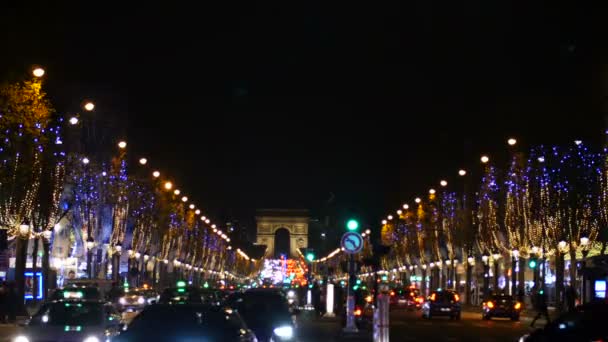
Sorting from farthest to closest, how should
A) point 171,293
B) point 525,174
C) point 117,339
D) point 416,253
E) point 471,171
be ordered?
point 416,253
point 471,171
point 525,174
point 171,293
point 117,339

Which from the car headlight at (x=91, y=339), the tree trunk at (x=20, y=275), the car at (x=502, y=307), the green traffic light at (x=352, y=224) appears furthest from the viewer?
the car at (x=502, y=307)

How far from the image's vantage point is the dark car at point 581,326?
60.5 ft

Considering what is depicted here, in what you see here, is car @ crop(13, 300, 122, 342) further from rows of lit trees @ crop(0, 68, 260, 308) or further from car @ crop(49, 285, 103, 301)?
rows of lit trees @ crop(0, 68, 260, 308)

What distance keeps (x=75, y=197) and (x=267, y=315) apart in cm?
3747

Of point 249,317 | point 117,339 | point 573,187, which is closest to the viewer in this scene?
point 117,339

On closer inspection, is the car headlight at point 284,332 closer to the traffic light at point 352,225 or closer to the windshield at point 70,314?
the windshield at point 70,314

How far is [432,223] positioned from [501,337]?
6543cm

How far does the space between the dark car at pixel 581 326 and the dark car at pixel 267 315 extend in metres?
7.77

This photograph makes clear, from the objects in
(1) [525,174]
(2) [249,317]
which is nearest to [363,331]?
(2) [249,317]

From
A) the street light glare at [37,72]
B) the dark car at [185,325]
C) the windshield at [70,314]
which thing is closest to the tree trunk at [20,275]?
the street light glare at [37,72]

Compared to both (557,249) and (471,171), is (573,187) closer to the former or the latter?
(557,249)

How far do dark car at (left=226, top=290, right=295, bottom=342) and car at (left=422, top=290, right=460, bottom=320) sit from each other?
35.0m

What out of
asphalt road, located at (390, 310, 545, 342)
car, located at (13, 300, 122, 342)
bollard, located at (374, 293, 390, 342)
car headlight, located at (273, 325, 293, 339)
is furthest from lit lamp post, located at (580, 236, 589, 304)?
car, located at (13, 300, 122, 342)

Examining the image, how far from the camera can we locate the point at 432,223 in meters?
107
